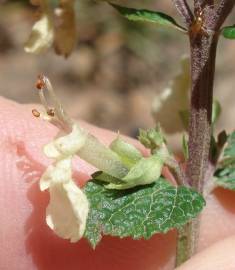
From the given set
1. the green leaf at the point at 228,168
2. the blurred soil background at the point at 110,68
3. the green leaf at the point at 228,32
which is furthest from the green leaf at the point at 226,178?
the blurred soil background at the point at 110,68

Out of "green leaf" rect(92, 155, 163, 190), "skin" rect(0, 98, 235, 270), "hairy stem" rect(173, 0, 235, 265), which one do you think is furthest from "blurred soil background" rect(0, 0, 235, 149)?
"green leaf" rect(92, 155, 163, 190)

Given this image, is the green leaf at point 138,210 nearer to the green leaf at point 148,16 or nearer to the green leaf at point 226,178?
the green leaf at point 226,178

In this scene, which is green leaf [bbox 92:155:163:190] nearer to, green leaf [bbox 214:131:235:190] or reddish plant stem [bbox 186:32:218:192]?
reddish plant stem [bbox 186:32:218:192]

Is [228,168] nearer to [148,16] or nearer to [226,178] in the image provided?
[226,178]

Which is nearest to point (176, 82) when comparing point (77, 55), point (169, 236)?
point (169, 236)

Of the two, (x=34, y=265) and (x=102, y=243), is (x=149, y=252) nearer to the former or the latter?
(x=102, y=243)

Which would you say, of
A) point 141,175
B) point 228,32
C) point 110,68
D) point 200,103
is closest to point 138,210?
point 141,175

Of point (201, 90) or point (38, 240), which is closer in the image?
point (201, 90)

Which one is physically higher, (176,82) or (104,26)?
(176,82)

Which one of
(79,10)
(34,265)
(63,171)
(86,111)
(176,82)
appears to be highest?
(63,171)
